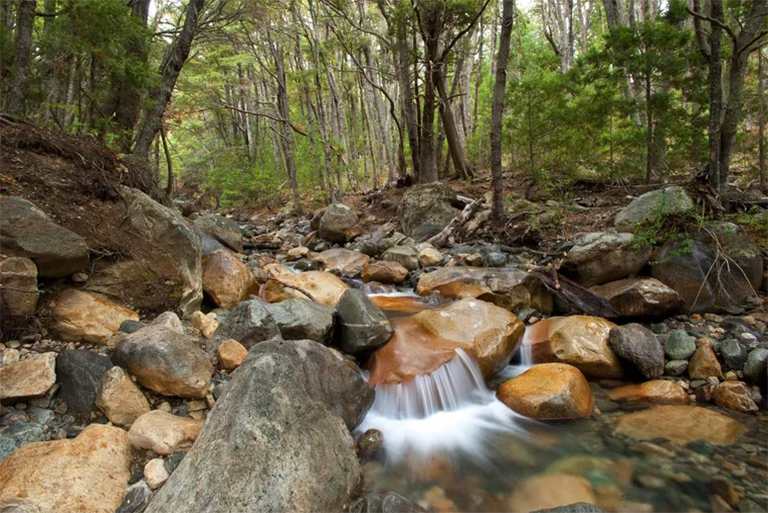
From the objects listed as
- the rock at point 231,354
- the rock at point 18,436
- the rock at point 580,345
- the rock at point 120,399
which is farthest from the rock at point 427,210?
the rock at point 18,436

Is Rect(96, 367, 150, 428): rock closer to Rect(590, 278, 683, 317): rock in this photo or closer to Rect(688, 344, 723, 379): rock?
Rect(688, 344, 723, 379): rock

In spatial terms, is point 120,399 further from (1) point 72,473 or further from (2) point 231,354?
(2) point 231,354

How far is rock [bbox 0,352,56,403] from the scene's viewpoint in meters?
2.64

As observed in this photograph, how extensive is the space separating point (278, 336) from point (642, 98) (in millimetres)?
9674

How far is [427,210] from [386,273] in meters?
3.41

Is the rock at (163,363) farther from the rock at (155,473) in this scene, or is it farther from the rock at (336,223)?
the rock at (336,223)

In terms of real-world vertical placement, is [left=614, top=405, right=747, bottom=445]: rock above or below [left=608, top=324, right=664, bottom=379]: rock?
below

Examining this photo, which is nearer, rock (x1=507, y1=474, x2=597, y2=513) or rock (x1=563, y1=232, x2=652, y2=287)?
rock (x1=507, y1=474, x2=597, y2=513)

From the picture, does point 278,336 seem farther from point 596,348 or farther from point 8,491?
point 596,348

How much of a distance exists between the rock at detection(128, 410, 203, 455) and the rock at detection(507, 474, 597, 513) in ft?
8.04

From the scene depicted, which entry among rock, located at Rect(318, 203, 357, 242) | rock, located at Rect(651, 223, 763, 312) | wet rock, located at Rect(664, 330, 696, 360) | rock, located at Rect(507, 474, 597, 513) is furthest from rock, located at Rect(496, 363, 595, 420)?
rock, located at Rect(318, 203, 357, 242)

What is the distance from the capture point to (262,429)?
2395mm

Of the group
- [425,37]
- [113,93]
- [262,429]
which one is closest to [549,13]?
[425,37]

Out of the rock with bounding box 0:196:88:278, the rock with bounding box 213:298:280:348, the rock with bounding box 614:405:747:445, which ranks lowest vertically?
the rock with bounding box 614:405:747:445
